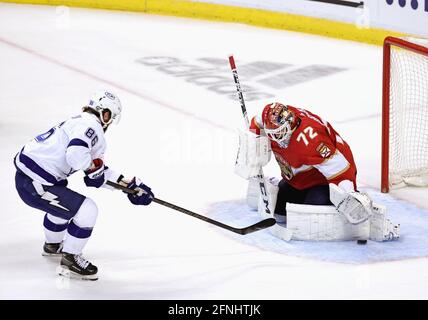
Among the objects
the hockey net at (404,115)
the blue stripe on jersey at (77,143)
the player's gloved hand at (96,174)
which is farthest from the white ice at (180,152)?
the blue stripe on jersey at (77,143)

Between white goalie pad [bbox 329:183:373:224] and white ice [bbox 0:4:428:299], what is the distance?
135 mm

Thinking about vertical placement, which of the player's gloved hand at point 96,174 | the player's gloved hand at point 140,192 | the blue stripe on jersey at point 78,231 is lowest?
the blue stripe on jersey at point 78,231

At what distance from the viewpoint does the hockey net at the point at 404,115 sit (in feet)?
20.9

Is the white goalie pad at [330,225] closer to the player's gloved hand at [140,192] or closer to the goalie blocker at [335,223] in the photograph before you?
the goalie blocker at [335,223]

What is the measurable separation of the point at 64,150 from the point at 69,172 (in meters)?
0.11

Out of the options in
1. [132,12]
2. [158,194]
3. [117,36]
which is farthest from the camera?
[132,12]

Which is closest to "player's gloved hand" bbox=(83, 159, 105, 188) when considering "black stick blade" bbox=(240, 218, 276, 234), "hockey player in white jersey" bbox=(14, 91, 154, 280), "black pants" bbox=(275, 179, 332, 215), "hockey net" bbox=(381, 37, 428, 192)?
"hockey player in white jersey" bbox=(14, 91, 154, 280)

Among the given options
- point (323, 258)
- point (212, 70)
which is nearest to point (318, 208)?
point (323, 258)

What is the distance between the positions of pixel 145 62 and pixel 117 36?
2.18 feet

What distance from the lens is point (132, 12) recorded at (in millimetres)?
10039

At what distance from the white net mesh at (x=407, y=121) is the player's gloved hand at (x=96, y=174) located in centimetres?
174

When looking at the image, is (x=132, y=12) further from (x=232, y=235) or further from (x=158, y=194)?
(x=232, y=235)
